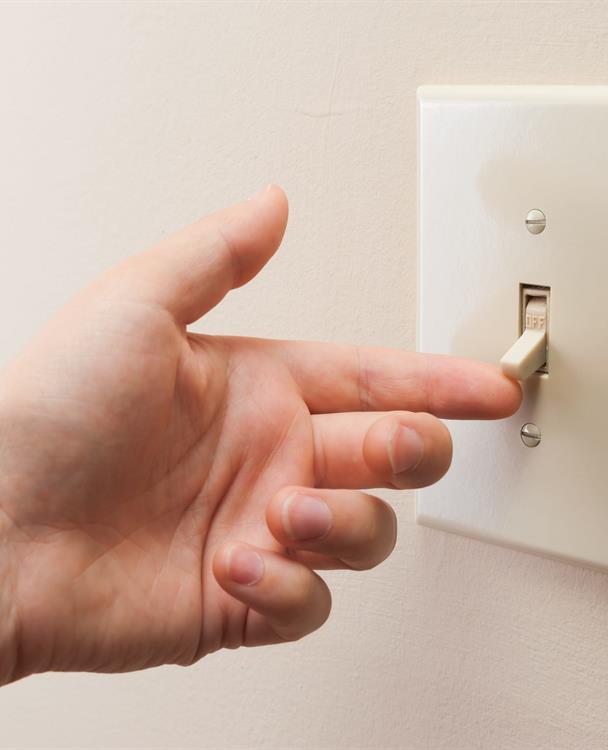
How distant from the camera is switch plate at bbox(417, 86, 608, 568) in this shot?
1.04ft

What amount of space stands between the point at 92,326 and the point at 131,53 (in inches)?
6.9

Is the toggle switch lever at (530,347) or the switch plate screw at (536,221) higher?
the switch plate screw at (536,221)

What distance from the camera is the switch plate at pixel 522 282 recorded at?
318mm

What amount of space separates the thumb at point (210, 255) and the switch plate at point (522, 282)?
62mm

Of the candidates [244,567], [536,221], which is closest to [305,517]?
[244,567]

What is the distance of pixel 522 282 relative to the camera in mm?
339

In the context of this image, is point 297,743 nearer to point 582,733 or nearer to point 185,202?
point 582,733

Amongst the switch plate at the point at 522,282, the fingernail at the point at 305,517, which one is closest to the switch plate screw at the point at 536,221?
the switch plate at the point at 522,282

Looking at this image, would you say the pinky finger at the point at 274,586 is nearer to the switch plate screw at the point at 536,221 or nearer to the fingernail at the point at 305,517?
the fingernail at the point at 305,517

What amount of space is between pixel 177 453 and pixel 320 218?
0.40 ft

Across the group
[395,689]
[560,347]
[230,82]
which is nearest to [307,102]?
[230,82]

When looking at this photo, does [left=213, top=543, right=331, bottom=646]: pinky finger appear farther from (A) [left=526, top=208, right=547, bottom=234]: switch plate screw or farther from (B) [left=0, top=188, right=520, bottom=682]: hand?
(A) [left=526, top=208, right=547, bottom=234]: switch plate screw

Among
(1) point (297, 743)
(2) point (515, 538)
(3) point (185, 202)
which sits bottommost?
(1) point (297, 743)

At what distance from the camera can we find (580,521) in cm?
34
